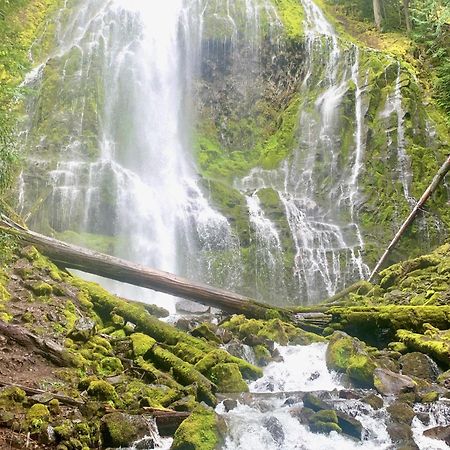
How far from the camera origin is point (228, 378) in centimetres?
752

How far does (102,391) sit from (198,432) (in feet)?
4.01

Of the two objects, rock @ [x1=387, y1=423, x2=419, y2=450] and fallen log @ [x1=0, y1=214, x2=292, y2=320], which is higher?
fallen log @ [x1=0, y1=214, x2=292, y2=320]

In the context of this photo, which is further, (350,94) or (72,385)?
(350,94)

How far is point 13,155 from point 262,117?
788 inches

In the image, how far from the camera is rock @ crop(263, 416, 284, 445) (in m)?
6.13

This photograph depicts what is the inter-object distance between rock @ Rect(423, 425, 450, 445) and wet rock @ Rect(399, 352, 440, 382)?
1720mm

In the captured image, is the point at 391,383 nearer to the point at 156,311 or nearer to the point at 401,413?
the point at 401,413

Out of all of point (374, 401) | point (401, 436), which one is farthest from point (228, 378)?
point (401, 436)

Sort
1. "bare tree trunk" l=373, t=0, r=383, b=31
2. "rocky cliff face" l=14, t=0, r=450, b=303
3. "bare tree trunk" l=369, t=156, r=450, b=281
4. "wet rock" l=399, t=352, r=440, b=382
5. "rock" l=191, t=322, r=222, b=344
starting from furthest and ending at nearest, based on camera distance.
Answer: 1. "bare tree trunk" l=373, t=0, r=383, b=31
2. "rocky cliff face" l=14, t=0, r=450, b=303
3. "bare tree trunk" l=369, t=156, r=450, b=281
4. "rock" l=191, t=322, r=222, b=344
5. "wet rock" l=399, t=352, r=440, b=382

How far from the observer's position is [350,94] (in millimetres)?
22047

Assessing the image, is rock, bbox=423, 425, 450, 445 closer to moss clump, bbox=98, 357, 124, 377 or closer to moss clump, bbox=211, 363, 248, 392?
moss clump, bbox=211, 363, 248, 392

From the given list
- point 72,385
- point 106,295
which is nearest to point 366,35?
point 106,295

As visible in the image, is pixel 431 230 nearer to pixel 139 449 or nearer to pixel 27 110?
pixel 139 449

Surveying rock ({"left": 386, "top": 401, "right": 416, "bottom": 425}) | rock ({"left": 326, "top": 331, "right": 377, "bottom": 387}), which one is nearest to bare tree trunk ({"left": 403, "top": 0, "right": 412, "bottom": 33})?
rock ({"left": 326, "top": 331, "right": 377, "bottom": 387})
